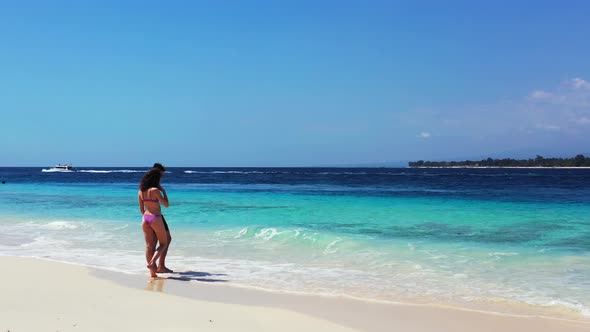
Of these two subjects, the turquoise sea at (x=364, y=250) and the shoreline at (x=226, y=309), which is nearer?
the shoreline at (x=226, y=309)

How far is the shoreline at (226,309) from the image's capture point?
5641 millimetres

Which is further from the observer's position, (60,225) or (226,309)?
(60,225)

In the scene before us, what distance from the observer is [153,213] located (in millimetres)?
8391

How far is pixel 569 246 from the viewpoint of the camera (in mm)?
11445

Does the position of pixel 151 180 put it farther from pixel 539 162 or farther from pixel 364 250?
pixel 539 162

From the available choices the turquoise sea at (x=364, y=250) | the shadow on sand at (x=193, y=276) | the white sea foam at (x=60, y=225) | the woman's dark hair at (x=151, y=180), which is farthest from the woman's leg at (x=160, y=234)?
the white sea foam at (x=60, y=225)

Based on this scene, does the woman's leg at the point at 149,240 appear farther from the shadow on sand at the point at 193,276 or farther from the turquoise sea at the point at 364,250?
the turquoise sea at the point at 364,250

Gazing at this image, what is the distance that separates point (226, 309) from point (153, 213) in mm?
2727

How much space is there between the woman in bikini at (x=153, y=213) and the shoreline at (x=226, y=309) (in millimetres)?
565

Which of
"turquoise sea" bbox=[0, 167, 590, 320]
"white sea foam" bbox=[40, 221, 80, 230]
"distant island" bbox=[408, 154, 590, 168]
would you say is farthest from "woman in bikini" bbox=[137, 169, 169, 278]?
"distant island" bbox=[408, 154, 590, 168]

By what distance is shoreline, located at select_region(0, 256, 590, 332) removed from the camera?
18.5ft

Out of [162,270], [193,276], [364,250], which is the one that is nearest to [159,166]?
[162,270]

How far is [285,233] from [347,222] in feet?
11.7

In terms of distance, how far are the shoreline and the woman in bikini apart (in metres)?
0.56
